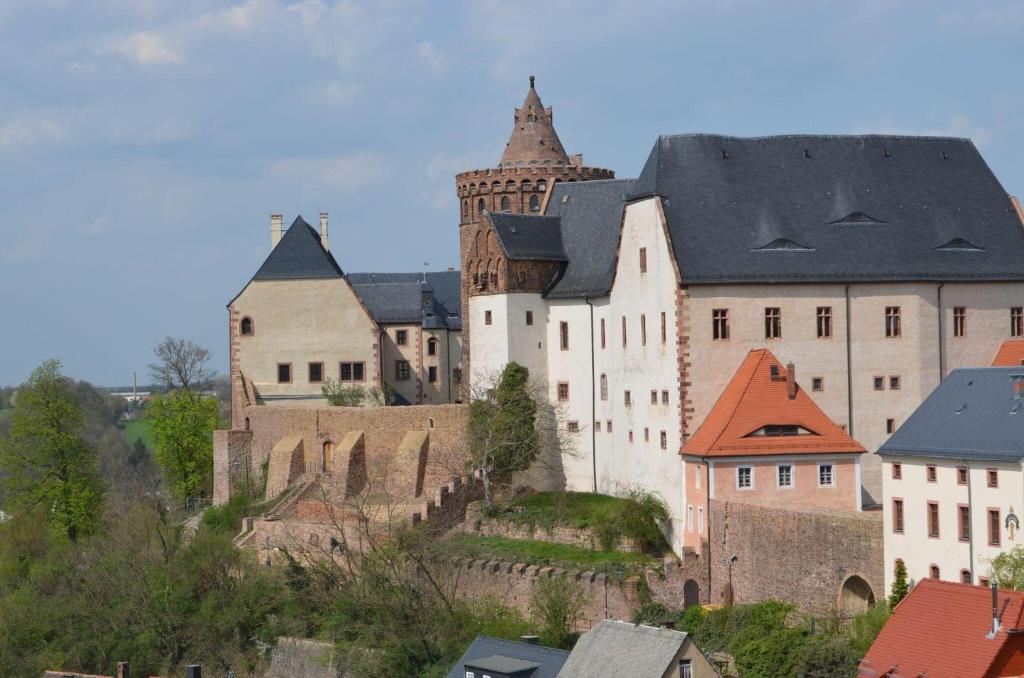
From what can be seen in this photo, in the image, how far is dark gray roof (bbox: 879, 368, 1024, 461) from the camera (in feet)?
146

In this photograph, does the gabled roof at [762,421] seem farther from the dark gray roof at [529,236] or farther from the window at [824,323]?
the dark gray roof at [529,236]

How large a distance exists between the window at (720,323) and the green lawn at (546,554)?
7.01m

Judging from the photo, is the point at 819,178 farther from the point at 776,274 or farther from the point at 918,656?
the point at 918,656

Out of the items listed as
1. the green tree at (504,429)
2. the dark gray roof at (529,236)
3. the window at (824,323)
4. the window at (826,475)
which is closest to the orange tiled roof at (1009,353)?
the window at (824,323)

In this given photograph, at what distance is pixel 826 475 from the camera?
53625 millimetres

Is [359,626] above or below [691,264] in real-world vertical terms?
below

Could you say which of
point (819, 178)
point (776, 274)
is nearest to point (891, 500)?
point (776, 274)

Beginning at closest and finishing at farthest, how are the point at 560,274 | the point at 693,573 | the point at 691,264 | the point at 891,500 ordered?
the point at 891,500 < the point at 693,573 < the point at 691,264 < the point at 560,274

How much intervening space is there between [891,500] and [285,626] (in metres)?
22.7

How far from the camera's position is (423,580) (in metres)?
57.8

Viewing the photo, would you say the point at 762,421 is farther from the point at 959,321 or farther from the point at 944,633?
the point at 944,633

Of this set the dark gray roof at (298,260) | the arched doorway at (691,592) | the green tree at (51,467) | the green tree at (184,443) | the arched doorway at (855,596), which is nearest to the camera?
the arched doorway at (855,596)

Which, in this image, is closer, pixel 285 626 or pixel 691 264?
pixel 691 264

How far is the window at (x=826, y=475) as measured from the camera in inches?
2109
